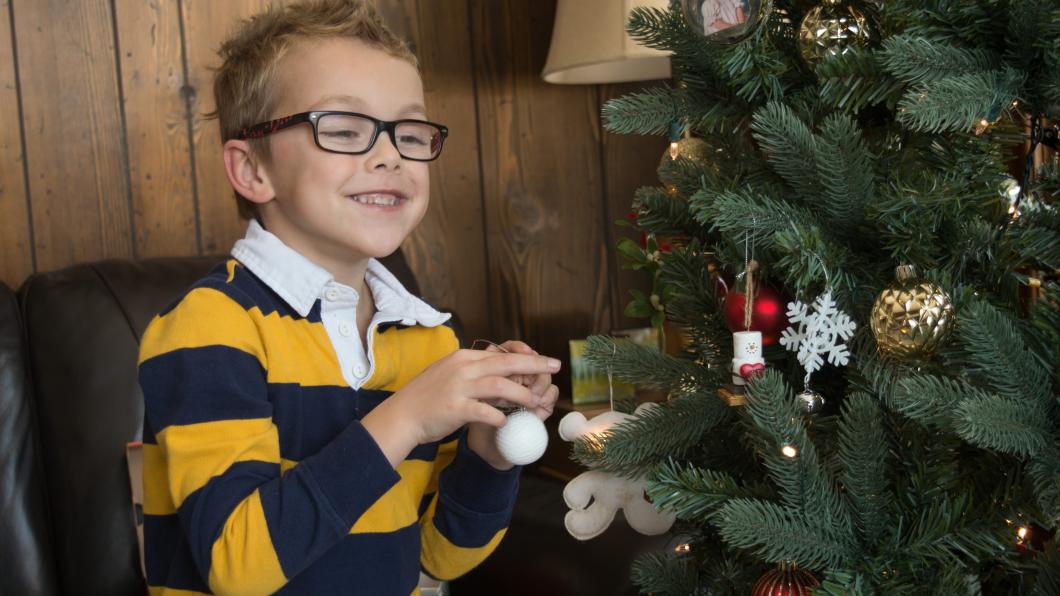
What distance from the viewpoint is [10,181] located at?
1.76m

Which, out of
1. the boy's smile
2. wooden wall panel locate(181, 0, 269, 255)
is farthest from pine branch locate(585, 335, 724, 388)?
wooden wall panel locate(181, 0, 269, 255)

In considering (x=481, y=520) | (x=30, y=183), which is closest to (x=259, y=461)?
(x=481, y=520)

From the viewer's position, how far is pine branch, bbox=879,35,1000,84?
76 centimetres

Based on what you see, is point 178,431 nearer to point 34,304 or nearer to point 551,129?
point 34,304

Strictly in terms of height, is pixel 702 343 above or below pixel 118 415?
above

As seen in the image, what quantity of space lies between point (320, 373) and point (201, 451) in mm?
158

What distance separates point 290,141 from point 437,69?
1.23m

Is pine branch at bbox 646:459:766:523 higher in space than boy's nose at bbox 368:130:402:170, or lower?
lower

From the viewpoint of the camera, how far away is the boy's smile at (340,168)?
3.12 ft

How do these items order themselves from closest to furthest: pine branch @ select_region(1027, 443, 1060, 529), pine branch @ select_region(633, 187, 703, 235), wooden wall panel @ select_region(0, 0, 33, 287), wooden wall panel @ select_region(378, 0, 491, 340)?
pine branch @ select_region(1027, 443, 1060, 529)
pine branch @ select_region(633, 187, 703, 235)
wooden wall panel @ select_region(0, 0, 33, 287)
wooden wall panel @ select_region(378, 0, 491, 340)

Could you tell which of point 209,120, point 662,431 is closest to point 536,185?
point 209,120

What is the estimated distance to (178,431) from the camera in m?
0.82

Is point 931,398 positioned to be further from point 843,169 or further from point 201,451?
point 201,451

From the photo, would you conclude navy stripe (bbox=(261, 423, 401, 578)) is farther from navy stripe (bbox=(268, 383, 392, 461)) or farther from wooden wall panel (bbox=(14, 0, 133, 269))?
wooden wall panel (bbox=(14, 0, 133, 269))
